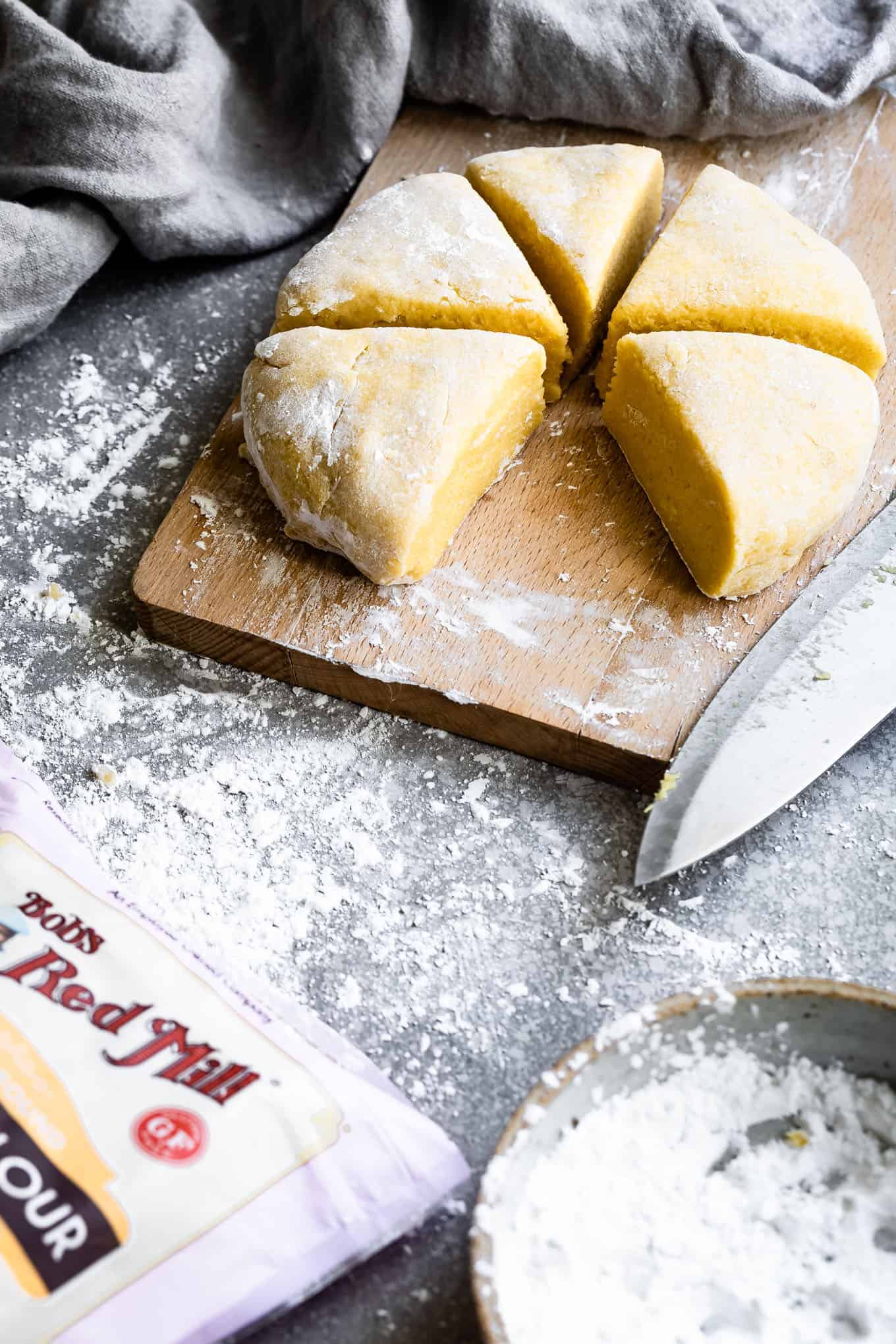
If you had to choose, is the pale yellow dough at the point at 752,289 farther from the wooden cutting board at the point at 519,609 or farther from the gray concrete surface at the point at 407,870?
the gray concrete surface at the point at 407,870

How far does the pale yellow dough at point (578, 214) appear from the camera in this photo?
5.90 ft

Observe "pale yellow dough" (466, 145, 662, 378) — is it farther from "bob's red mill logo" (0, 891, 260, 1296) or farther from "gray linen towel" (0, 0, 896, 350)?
"bob's red mill logo" (0, 891, 260, 1296)

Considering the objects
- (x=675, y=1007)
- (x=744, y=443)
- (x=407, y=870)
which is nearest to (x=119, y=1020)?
(x=407, y=870)

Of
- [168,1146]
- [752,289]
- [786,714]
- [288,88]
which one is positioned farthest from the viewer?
[288,88]

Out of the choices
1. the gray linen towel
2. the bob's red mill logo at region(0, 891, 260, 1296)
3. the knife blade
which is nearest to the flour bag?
the bob's red mill logo at region(0, 891, 260, 1296)

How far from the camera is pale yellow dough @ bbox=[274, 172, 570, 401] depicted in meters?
1.74

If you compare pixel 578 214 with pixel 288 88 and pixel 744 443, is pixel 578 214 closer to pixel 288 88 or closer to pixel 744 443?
pixel 744 443

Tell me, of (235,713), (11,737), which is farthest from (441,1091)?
(11,737)

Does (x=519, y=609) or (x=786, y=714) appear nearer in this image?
(x=786, y=714)

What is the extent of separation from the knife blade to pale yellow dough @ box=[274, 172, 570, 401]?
0.55m

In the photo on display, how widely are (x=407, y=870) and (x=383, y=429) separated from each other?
563 mm

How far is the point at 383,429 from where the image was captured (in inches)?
63.7

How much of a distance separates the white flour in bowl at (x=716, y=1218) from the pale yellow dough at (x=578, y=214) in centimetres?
108

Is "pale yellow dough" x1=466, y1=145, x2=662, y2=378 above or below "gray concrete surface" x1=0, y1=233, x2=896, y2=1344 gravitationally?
above
